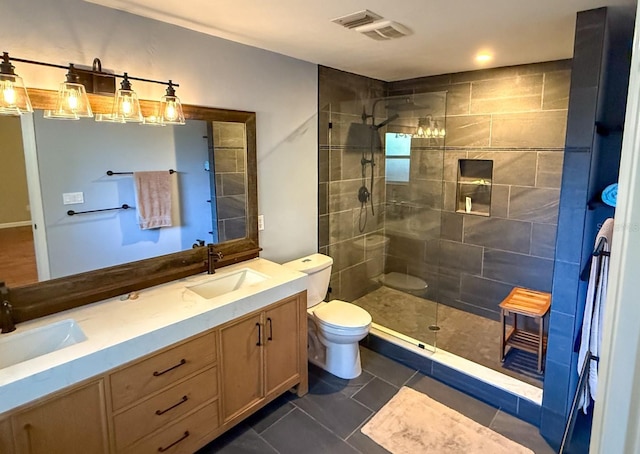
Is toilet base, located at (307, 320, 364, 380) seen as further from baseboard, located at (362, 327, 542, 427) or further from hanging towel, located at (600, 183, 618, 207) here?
hanging towel, located at (600, 183, 618, 207)

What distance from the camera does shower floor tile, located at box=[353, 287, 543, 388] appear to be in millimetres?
2898

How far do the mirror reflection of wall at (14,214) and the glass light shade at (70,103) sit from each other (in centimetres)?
17

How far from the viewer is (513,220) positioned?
11.1ft

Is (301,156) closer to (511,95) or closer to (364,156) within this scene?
(364,156)

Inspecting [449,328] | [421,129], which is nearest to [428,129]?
[421,129]

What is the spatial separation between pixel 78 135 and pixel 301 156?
1.59 meters

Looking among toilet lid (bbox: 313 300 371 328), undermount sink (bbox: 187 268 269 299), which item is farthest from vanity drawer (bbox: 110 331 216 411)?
toilet lid (bbox: 313 300 371 328)

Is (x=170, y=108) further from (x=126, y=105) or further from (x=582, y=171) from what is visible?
(x=582, y=171)

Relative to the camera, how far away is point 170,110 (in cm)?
212

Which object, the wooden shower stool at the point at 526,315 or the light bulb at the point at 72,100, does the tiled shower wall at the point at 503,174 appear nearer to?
the wooden shower stool at the point at 526,315

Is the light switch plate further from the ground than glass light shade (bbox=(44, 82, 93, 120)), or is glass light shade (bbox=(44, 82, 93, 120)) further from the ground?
glass light shade (bbox=(44, 82, 93, 120))

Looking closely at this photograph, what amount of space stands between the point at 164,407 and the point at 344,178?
239 cm

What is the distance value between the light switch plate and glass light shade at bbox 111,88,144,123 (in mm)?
439

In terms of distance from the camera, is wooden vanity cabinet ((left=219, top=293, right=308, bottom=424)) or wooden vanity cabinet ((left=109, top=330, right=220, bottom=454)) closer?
wooden vanity cabinet ((left=109, top=330, right=220, bottom=454))
